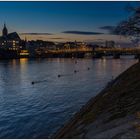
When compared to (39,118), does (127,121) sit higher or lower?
higher

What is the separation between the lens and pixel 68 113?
2705 cm

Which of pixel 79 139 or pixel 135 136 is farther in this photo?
pixel 79 139

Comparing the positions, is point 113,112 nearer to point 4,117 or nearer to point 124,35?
point 124,35

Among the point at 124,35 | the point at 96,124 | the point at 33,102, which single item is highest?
the point at 124,35

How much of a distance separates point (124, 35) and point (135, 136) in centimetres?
→ 1605

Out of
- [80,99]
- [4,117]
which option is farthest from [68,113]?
[80,99]

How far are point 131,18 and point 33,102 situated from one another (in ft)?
57.9

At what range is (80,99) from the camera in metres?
35.4

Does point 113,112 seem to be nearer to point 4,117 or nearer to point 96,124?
point 96,124

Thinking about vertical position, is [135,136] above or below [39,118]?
→ above

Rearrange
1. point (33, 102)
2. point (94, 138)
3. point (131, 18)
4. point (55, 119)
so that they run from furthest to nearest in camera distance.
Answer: point (33, 102) → point (55, 119) → point (131, 18) → point (94, 138)

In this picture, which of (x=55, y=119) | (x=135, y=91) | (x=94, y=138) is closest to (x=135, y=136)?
(x=94, y=138)

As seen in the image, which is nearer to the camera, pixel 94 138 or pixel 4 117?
pixel 94 138

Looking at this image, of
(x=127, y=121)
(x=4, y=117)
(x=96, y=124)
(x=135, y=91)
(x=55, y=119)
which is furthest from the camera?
(x=4, y=117)
